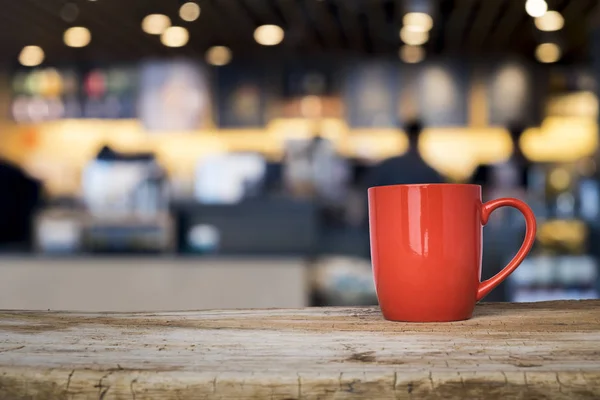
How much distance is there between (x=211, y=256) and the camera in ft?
10.8

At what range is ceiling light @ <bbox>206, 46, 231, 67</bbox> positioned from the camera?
6461mm

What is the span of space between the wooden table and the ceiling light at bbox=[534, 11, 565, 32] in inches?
191

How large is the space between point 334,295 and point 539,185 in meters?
2.95

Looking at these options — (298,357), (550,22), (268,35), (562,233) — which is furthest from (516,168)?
(298,357)

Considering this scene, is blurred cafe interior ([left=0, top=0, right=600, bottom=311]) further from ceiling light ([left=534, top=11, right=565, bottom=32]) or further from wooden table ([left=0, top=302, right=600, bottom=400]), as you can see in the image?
wooden table ([left=0, top=302, right=600, bottom=400])

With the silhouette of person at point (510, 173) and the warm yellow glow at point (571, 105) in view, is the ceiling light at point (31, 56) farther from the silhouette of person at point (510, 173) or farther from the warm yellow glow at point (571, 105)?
the warm yellow glow at point (571, 105)

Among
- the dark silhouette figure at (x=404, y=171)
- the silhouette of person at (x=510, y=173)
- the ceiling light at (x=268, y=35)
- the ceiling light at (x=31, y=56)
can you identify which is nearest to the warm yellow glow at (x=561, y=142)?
the silhouette of person at (x=510, y=173)

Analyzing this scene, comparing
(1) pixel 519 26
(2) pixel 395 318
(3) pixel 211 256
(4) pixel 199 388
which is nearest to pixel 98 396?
(4) pixel 199 388

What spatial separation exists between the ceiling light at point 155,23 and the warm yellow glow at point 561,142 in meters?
3.04

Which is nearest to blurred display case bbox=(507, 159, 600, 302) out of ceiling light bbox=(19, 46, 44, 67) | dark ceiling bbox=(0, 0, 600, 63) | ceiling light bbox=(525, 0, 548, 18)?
ceiling light bbox=(525, 0, 548, 18)

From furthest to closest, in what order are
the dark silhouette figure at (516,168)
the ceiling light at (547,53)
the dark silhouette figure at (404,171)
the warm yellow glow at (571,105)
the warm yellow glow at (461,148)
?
the warm yellow glow at (461,148)
the warm yellow glow at (571,105)
the ceiling light at (547,53)
the dark silhouette figure at (516,168)
the dark silhouette figure at (404,171)

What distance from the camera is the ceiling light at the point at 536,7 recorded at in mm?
4988

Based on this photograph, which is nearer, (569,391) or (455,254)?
(569,391)

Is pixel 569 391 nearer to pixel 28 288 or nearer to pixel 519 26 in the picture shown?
pixel 28 288
